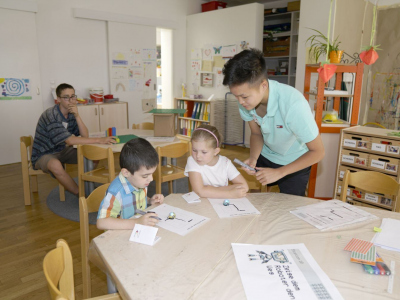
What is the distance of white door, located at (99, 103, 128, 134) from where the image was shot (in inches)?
212

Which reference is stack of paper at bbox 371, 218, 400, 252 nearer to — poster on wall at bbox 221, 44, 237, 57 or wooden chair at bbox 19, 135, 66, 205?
wooden chair at bbox 19, 135, 66, 205

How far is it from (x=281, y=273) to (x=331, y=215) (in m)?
0.59

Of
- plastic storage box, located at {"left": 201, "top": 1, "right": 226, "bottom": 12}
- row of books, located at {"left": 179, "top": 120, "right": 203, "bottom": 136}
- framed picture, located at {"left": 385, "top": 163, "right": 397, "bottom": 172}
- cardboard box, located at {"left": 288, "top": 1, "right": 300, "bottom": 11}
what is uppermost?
plastic storage box, located at {"left": 201, "top": 1, "right": 226, "bottom": 12}

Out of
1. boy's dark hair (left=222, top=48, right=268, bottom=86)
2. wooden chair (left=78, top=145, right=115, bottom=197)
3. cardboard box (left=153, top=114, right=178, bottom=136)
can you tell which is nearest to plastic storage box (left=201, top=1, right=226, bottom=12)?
cardboard box (left=153, top=114, right=178, bottom=136)

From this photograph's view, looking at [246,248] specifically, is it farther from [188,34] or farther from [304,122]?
[188,34]

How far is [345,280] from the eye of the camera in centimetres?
103

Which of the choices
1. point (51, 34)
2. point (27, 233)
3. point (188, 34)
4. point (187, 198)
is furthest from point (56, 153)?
point (188, 34)

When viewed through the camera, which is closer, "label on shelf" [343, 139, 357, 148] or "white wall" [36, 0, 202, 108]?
"label on shelf" [343, 139, 357, 148]

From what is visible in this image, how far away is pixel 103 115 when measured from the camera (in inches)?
212

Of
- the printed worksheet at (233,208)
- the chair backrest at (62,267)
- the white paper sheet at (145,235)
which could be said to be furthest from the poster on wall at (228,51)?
the chair backrest at (62,267)

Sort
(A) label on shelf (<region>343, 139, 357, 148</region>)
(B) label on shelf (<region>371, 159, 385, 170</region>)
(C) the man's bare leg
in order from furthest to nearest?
(C) the man's bare leg → (A) label on shelf (<region>343, 139, 357, 148</region>) → (B) label on shelf (<region>371, 159, 385, 170</region>)

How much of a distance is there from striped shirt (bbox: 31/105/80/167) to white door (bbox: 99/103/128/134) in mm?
1945

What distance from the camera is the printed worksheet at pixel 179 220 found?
4.46ft

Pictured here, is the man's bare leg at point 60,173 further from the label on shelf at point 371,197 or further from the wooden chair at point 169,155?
the label on shelf at point 371,197
